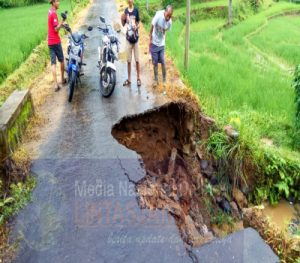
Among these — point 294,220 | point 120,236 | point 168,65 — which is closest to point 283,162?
point 294,220

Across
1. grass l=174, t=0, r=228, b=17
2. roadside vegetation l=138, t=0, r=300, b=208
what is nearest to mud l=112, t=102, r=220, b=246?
roadside vegetation l=138, t=0, r=300, b=208

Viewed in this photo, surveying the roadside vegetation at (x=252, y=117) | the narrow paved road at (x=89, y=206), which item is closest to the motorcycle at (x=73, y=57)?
the narrow paved road at (x=89, y=206)

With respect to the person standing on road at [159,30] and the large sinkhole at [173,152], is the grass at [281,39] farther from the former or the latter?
the large sinkhole at [173,152]

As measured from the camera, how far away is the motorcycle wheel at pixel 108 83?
6812 mm

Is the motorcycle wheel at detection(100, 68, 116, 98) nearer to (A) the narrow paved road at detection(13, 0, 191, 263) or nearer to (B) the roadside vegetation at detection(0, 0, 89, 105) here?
(A) the narrow paved road at detection(13, 0, 191, 263)

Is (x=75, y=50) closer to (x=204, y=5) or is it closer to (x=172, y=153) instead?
(x=172, y=153)

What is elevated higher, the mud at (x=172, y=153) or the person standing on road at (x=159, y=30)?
the person standing on road at (x=159, y=30)

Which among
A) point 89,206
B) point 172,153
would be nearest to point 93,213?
point 89,206

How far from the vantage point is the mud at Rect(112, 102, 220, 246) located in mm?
5043

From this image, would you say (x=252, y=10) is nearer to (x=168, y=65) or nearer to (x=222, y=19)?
(x=222, y=19)

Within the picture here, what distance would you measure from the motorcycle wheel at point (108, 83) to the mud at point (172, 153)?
0.98 metres

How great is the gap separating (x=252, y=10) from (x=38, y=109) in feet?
78.8

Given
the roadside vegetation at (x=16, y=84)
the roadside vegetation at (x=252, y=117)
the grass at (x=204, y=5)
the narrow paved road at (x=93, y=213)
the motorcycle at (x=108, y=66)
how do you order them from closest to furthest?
the narrow paved road at (x=93, y=213), the roadside vegetation at (x=16, y=84), the roadside vegetation at (x=252, y=117), the motorcycle at (x=108, y=66), the grass at (x=204, y=5)

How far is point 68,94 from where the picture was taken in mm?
7379
